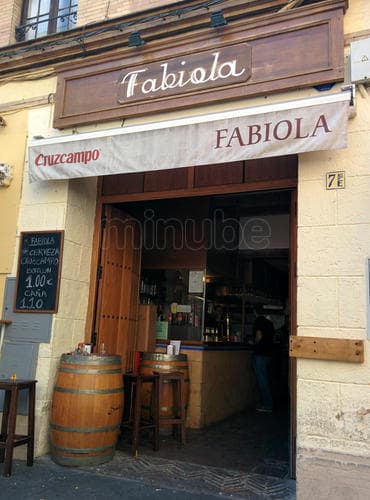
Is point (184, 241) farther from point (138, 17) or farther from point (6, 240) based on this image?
point (138, 17)

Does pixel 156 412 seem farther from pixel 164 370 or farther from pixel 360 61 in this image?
pixel 360 61

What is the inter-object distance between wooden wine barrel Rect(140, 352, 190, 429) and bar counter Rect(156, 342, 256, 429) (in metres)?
0.41

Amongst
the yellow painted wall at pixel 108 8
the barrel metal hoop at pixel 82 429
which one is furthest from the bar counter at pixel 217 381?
the yellow painted wall at pixel 108 8

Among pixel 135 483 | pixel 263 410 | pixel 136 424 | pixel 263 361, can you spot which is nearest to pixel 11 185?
pixel 136 424

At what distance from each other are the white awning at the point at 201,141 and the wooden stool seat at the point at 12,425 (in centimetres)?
213

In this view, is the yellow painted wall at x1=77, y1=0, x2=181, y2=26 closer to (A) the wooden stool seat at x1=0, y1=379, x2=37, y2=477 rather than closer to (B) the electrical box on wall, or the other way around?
(B) the electrical box on wall

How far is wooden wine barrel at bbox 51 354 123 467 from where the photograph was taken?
4.38 metres

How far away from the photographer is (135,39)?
16.0ft

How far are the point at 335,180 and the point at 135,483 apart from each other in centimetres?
314

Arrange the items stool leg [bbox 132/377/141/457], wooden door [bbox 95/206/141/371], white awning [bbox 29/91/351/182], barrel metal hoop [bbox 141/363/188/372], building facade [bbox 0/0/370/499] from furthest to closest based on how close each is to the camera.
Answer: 1. barrel metal hoop [bbox 141/363/188/372]
2. wooden door [bbox 95/206/141/371]
3. stool leg [bbox 132/377/141/457]
4. white awning [bbox 29/91/351/182]
5. building facade [bbox 0/0/370/499]

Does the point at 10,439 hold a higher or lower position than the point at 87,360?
lower

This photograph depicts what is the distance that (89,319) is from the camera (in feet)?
17.6

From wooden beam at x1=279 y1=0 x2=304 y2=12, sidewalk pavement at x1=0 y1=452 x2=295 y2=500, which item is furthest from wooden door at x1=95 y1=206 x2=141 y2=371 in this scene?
wooden beam at x1=279 y1=0 x2=304 y2=12

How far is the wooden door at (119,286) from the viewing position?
556 cm
